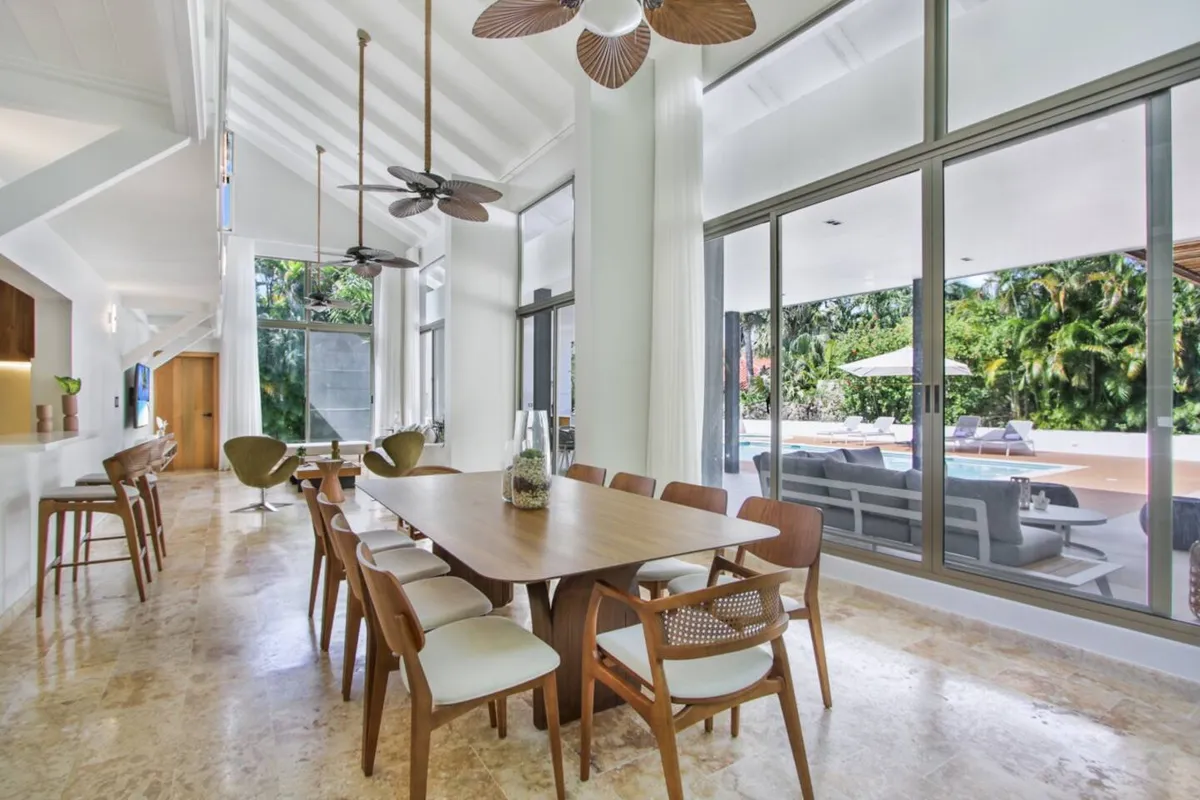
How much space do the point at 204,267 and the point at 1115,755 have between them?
6458 mm

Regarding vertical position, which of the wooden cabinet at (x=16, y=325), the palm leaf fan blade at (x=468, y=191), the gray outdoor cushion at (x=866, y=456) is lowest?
the gray outdoor cushion at (x=866, y=456)

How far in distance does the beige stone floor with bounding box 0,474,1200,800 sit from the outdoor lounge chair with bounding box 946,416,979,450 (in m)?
0.91

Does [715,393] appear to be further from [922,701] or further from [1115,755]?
[1115,755]

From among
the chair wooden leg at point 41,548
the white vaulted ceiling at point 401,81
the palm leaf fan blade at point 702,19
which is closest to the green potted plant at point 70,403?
the chair wooden leg at point 41,548

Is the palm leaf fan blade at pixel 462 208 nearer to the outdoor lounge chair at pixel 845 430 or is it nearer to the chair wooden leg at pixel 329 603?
the chair wooden leg at pixel 329 603

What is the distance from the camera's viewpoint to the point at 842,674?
239 centimetres

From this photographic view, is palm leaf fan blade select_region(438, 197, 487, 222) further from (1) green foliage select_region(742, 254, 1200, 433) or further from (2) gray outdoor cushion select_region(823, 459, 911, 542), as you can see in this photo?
(2) gray outdoor cushion select_region(823, 459, 911, 542)

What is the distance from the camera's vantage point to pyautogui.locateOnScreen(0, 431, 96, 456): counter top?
3041 mm

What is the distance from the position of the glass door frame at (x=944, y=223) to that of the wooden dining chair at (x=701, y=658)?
186cm

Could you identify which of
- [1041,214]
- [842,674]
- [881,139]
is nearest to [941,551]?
[842,674]

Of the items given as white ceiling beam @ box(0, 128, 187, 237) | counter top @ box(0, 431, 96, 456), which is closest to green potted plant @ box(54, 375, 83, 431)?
counter top @ box(0, 431, 96, 456)

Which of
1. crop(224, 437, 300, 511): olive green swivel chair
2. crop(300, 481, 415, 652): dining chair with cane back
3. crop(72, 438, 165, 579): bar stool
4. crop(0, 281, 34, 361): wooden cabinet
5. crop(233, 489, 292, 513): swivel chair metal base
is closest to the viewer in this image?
crop(300, 481, 415, 652): dining chair with cane back

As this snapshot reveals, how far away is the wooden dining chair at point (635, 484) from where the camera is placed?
115 inches

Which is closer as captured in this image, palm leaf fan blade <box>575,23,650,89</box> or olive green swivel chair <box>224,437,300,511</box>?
palm leaf fan blade <box>575,23,650,89</box>
